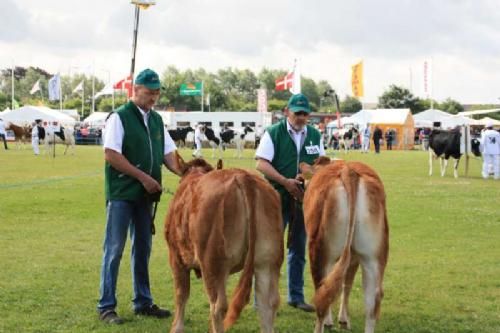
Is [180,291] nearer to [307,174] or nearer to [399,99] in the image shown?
[307,174]

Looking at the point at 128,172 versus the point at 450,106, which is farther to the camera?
the point at 450,106

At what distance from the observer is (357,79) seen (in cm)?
5591

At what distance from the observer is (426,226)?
1367cm

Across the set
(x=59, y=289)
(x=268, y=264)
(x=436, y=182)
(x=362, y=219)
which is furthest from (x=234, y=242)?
(x=436, y=182)

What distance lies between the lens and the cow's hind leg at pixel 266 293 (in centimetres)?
555

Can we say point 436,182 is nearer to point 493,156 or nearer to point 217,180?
point 493,156

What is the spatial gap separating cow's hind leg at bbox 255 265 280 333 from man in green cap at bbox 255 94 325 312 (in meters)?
1.76

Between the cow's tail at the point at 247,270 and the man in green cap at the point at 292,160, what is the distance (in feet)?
5.69

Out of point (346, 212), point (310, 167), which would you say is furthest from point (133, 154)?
point (346, 212)

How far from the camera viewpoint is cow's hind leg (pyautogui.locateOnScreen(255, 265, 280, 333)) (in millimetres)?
5555

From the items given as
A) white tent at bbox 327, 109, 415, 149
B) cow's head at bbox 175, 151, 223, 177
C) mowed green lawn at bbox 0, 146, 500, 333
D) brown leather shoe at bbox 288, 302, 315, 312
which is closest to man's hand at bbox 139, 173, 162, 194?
cow's head at bbox 175, 151, 223, 177

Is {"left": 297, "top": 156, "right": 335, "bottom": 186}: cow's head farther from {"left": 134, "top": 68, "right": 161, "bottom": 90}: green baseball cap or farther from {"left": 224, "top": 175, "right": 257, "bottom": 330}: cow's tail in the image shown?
{"left": 134, "top": 68, "right": 161, "bottom": 90}: green baseball cap

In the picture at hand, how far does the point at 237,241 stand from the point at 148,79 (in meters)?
2.13

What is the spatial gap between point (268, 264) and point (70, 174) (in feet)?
68.9
